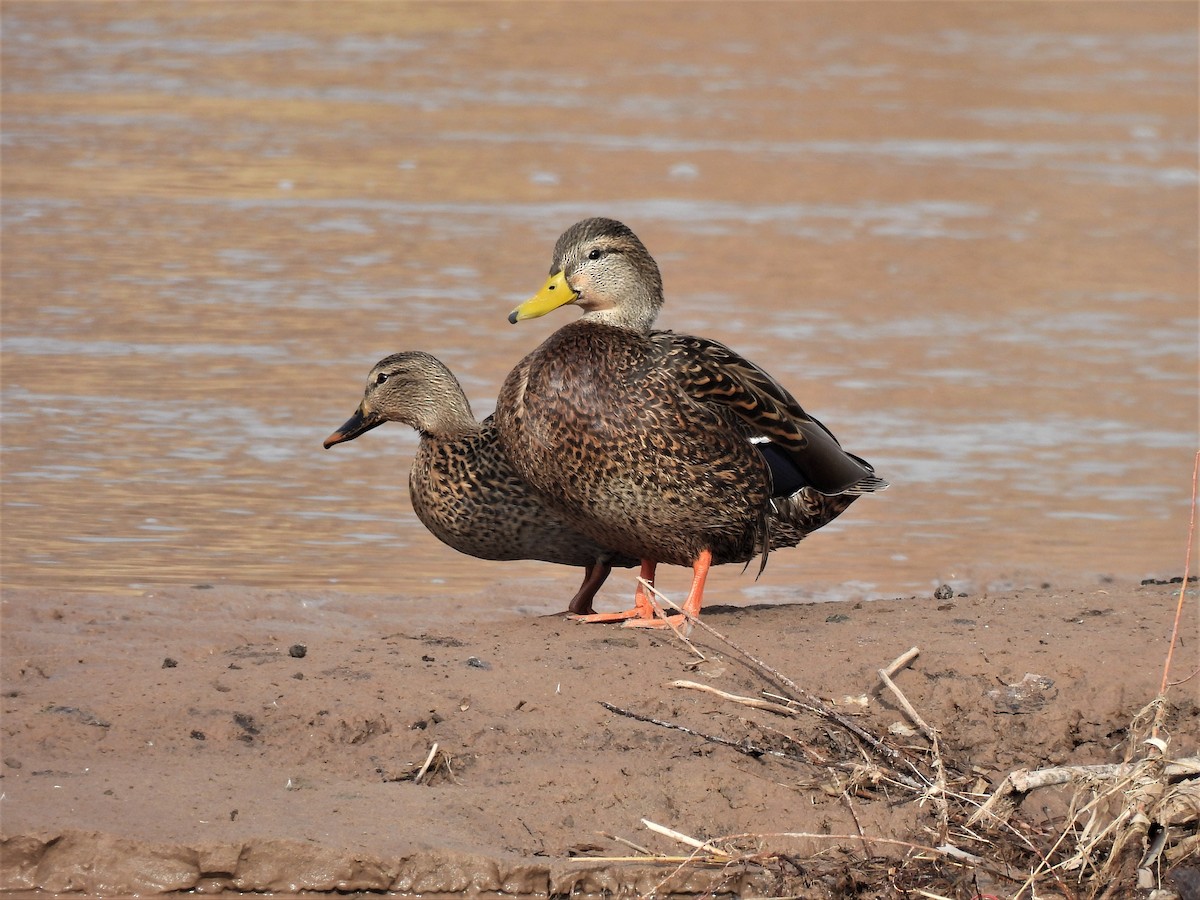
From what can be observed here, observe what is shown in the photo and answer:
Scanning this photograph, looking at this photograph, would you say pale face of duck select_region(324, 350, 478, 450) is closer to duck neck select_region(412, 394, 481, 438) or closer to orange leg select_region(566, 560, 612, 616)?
duck neck select_region(412, 394, 481, 438)

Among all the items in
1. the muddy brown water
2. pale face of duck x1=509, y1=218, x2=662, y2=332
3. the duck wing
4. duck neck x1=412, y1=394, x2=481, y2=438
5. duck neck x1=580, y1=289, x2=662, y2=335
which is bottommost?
the muddy brown water

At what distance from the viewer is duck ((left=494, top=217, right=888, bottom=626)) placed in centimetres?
545

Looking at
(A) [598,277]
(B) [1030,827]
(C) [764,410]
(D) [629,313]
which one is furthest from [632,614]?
(B) [1030,827]

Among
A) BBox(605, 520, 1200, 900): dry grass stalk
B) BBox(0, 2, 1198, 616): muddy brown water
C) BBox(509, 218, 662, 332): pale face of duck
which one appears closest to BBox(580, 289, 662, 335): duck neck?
BBox(509, 218, 662, 332): pale face of duck

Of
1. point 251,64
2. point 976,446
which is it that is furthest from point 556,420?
point 251,64

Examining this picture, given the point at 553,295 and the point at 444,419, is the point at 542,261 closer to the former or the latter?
the point at 444,419

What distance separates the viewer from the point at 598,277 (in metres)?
5.88

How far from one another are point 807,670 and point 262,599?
2.01 m

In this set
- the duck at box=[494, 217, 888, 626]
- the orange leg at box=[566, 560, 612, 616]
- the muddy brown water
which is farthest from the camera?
the muddy brown water

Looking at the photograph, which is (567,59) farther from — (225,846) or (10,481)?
→ (225,846)

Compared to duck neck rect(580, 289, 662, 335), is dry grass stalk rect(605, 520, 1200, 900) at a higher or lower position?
lower

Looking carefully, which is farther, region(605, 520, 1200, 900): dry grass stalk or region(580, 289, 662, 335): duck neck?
region(580, 289, 662, 335): duck neck

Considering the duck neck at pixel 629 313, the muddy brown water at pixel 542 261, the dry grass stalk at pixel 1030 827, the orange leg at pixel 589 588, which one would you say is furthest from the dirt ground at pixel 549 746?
the muddy brown water at pixel 542 261

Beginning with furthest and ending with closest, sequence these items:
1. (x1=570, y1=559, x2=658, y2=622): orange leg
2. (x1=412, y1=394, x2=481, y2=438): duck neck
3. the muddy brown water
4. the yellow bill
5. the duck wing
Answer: the muddy brown water
(x1=412, y1=394, x2=481, y2=438): duck neck
the yellow bill
(x1=570, y1=559, x2=658, y2=622): orange leg
the duck wing
